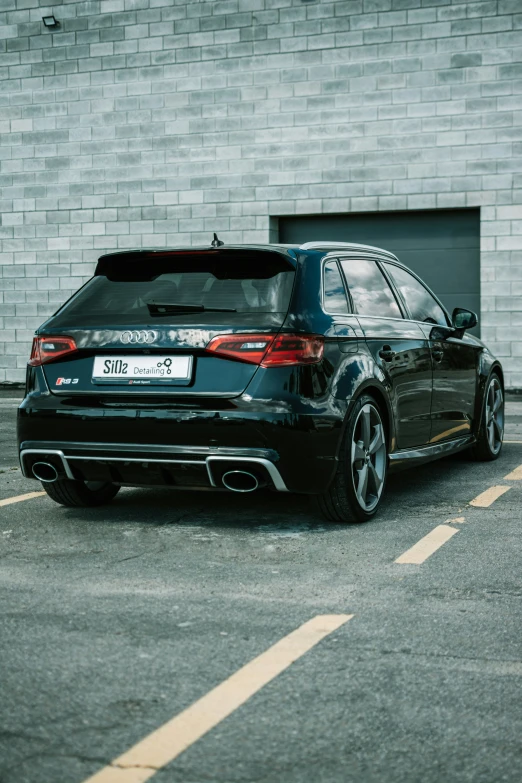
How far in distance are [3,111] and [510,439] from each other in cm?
1124

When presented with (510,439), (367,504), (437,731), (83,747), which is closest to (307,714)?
(437,731)

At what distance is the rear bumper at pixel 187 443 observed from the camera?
573cm

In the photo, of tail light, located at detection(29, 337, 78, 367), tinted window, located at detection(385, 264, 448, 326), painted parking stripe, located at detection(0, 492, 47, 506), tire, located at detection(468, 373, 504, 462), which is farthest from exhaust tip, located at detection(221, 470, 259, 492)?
tire, located at detection(468, 373, 504, 462)

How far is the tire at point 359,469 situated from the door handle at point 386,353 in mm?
315

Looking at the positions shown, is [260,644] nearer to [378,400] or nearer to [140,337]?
[140,337]

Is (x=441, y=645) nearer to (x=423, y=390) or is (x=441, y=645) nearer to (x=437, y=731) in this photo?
(x=437, y=731)

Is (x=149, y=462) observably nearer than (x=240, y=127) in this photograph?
Yes

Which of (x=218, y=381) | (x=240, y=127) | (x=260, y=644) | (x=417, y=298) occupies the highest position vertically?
(x=240, y=127)

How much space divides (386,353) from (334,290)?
1.82 feet

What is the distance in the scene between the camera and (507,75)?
15.8 metres

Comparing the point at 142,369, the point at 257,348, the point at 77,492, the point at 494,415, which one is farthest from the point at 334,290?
the point at 494,415

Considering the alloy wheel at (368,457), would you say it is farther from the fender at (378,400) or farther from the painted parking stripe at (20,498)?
the painted parking stripe at (20,498)

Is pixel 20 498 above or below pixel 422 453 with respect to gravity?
below

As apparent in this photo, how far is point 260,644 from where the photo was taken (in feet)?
12.9
